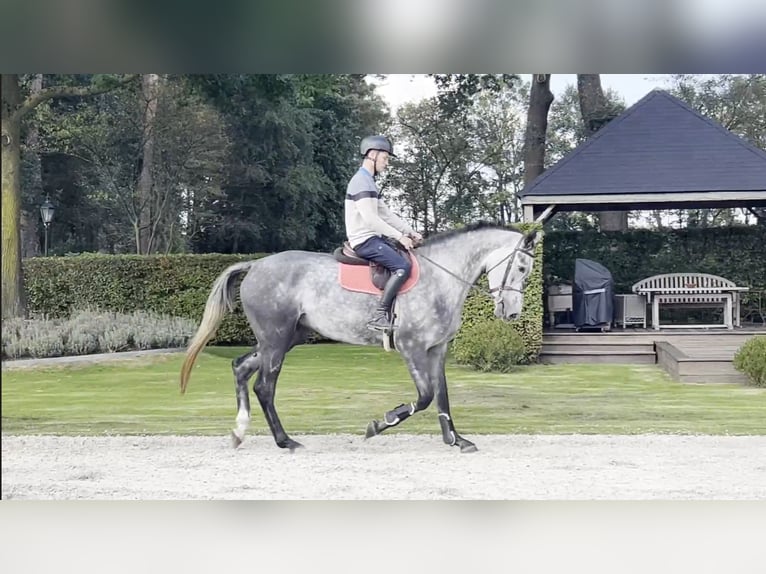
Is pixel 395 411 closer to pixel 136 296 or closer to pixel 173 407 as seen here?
pixel 173 407

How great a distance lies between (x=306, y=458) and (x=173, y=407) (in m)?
1.39

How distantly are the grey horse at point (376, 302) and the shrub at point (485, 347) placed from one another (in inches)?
44.0

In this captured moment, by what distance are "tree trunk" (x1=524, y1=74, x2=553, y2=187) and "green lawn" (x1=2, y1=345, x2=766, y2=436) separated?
2.21 m

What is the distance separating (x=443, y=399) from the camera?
6906 mm

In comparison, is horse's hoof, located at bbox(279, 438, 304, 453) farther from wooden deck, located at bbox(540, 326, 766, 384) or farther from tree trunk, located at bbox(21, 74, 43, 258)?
tree trunk, located at bbox(21, 74, 43, 258)

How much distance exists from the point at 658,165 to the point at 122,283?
5.46 m

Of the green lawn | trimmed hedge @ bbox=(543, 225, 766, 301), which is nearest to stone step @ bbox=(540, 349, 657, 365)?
the green lawn

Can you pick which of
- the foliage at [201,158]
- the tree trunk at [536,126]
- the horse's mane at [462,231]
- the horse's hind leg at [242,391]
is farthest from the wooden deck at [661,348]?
the horse's hind leg at [242,391]

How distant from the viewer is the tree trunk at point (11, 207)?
8062 mm

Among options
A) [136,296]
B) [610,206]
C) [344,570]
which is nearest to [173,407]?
[136,296]

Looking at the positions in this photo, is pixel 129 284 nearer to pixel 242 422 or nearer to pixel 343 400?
pixel 242 422

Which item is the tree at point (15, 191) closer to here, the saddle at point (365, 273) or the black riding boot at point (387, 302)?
the saddle at point (365, 273)

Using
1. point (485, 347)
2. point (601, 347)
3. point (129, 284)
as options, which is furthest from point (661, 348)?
point (129, 284)

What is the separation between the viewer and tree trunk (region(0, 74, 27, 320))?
8.06 meters
